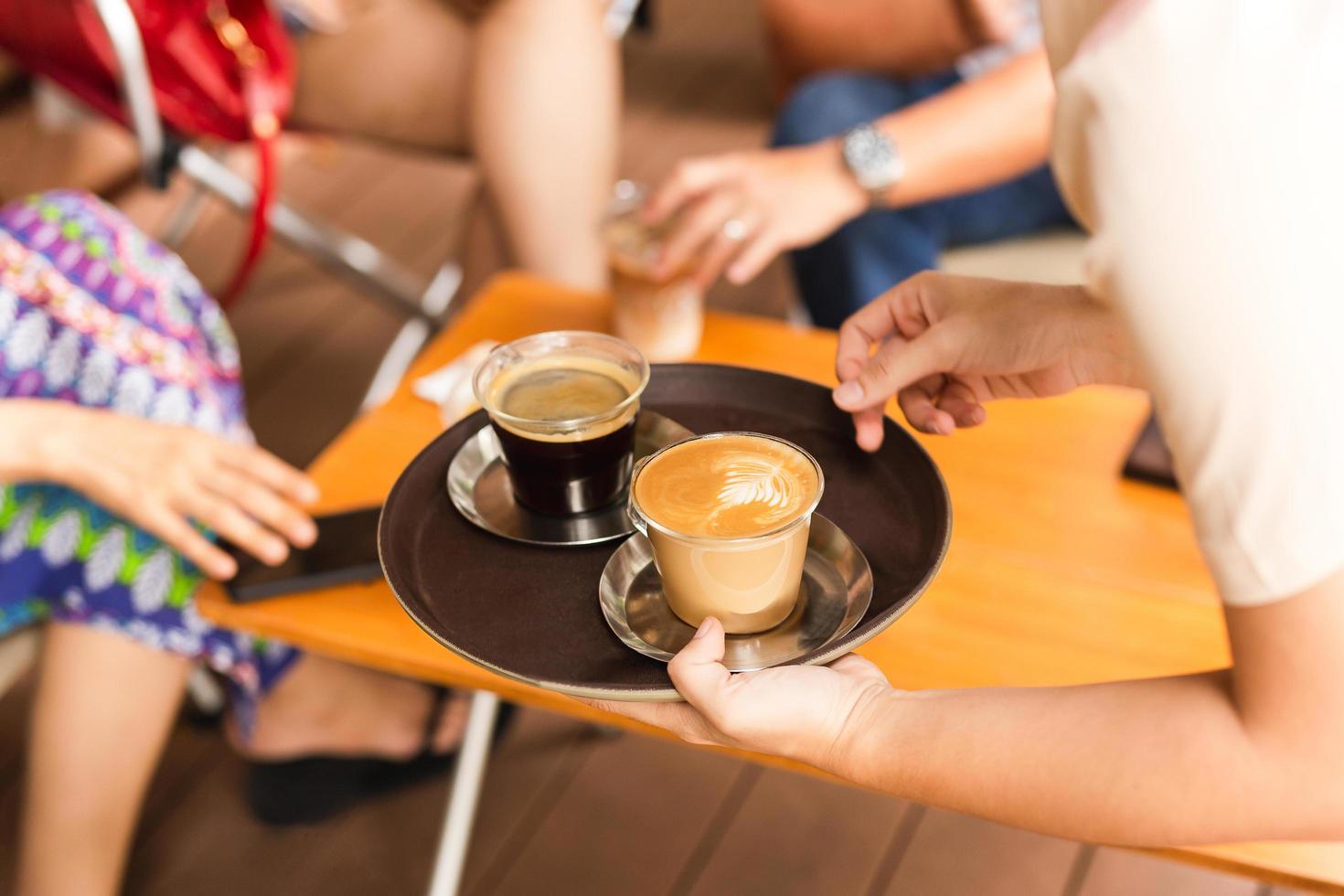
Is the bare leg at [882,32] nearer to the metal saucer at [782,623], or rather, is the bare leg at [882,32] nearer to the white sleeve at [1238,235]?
the metal saucer at [782,623]

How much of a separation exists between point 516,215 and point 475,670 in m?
1.04

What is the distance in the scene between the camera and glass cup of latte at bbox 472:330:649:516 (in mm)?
846

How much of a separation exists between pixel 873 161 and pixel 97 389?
94 centimetres

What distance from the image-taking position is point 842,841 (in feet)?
4.81

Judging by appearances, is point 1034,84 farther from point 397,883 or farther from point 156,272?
point 397,883

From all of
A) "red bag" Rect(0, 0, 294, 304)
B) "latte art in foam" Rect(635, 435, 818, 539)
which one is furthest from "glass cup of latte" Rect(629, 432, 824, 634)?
"red bag" Rect(0, 0, 294, 304)

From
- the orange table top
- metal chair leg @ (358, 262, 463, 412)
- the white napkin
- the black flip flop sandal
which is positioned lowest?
the black flip flop sandal

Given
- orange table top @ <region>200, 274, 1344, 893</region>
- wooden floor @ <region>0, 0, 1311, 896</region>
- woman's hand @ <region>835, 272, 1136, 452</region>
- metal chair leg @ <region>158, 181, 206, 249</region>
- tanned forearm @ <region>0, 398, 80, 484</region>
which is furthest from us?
metal chair leg @ <region>158, 181, 206, 249</region>

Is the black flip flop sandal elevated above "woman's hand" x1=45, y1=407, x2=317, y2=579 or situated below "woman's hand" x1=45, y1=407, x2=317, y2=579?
below

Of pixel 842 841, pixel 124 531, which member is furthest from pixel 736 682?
pixel 842 841

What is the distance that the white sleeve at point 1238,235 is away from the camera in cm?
48

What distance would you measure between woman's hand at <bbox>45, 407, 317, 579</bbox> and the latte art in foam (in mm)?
415

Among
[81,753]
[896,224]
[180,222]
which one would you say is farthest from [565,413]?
[180,222]

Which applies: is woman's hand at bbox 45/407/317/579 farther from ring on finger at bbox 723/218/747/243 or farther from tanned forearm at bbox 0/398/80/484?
ring on finger at bbox 723/218/747/243
